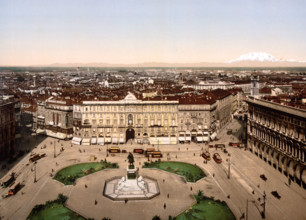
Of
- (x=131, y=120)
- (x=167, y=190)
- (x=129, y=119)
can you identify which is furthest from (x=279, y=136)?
(x=129, y=119)

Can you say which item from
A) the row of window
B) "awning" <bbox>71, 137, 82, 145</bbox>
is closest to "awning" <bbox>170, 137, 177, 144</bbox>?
the row of window

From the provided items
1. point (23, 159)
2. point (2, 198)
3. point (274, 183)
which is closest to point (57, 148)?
point (23, 159)

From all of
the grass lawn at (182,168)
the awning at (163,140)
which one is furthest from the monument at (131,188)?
the awning at (163,140)

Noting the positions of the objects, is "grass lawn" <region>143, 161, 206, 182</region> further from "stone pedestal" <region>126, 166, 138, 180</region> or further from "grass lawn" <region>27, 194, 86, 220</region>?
"grass lawn" <region>27, 194, 86, 220</region>

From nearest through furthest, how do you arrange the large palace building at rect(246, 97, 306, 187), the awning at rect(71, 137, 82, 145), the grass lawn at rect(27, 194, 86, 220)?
the grass lawn at rect(27, 194, 86, 220) < the large palace building at rect(246, 97, 306, 187) < the awning at rect(71, 137, 82, 145)

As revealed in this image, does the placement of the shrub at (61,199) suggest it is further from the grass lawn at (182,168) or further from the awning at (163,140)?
the awning at (163,140)

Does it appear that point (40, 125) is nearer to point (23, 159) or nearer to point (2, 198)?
point (23, 159)
